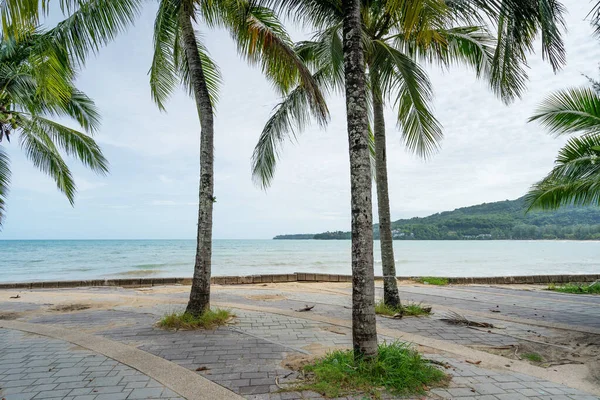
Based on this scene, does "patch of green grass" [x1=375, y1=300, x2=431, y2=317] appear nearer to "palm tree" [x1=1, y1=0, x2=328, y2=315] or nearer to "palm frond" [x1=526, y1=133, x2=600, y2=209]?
"palm tree" [x1=1, y1=0, x2=328, y2=315]

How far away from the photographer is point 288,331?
4980 mm

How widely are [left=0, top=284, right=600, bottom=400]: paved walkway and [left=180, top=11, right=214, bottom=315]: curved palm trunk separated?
707 mm

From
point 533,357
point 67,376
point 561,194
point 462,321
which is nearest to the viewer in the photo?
point 67,376

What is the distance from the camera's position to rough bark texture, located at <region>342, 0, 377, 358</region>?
10.8 feet

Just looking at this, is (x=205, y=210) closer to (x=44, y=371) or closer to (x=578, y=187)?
(x=44, y=371)

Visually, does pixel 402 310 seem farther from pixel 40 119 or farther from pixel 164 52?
pixel 40 119

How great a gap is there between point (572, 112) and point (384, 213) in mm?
5046

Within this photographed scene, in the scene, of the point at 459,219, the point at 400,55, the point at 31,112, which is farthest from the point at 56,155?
the point at 459,219

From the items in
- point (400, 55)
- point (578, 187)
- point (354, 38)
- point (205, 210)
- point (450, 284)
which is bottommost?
point (450, 284)

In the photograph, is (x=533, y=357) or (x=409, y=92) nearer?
(x=533, y=357)

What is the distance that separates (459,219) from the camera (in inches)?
2101

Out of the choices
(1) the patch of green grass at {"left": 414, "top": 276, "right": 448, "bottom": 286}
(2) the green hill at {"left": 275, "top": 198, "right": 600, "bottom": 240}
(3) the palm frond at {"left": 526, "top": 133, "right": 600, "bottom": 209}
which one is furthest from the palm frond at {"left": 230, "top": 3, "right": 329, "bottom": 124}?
(2) the green hill at {"left": 275, "top": 198, "right": 600, "bottom": 240}

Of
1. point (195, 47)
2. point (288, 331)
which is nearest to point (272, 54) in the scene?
point (195, 47)

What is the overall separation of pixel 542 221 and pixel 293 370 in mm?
50519
